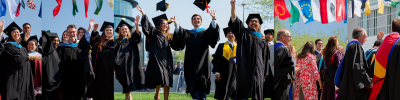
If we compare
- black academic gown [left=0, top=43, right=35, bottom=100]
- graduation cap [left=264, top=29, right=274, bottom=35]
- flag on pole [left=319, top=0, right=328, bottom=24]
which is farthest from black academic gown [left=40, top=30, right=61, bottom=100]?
flag on pole [left=319, top=0, right=328, bottom=24]

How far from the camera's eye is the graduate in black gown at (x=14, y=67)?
6207 mm

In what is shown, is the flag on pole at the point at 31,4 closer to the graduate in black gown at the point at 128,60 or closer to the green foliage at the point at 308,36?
the graduate in black gown at the point at 128,60

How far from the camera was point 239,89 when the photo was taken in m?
4.95

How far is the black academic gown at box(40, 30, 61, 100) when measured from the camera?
20.8ft

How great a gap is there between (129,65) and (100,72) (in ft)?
1.73

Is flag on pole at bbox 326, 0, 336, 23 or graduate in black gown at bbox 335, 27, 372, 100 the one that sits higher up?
flag on pole at bbox 326, 0, 336, 23

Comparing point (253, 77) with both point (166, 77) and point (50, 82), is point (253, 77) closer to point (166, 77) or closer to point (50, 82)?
point (166, 77)

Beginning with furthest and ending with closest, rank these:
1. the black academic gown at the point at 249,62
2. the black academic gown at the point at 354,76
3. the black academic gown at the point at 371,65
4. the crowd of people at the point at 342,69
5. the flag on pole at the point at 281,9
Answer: the flag on pole at the point at 281,9, the black academic gown at the point at 371,65, the black academic gown at the point at 249,62, the black academic gown at the point at 354,76, the crowd of people at the point at 342,69

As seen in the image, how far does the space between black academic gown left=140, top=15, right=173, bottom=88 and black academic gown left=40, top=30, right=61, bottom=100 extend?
68.8 inches

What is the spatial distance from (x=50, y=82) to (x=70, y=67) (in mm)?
446

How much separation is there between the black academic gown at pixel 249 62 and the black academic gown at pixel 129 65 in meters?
2.10

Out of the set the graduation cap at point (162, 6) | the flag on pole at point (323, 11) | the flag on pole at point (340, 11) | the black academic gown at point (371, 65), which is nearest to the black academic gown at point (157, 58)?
the graduation cap at point (162, 6)

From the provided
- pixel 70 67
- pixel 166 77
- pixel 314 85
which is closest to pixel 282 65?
pixel 314 85

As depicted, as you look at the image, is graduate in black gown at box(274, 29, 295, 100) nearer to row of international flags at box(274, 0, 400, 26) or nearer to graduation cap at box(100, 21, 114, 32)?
row of international flags at box(274, 0, 400, 26)
